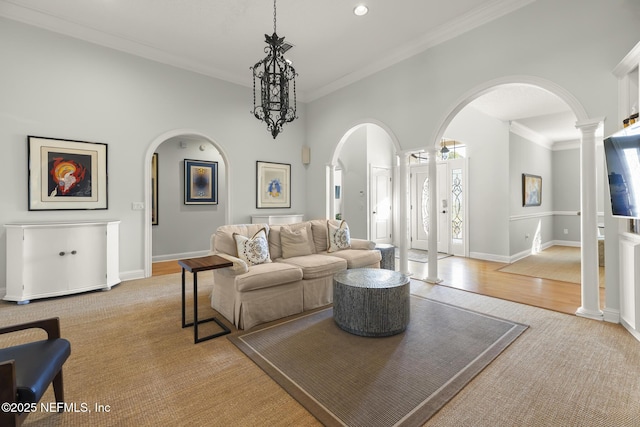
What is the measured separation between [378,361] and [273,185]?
4523mm

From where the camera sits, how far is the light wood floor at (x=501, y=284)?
363cm

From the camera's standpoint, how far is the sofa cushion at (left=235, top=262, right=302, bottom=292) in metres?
2.87

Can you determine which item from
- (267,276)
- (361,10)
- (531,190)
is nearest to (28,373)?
(267,276)

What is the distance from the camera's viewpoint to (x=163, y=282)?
178 inches

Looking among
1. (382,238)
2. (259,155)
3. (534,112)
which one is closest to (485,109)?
(534,112)

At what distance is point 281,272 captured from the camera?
311 centimetres

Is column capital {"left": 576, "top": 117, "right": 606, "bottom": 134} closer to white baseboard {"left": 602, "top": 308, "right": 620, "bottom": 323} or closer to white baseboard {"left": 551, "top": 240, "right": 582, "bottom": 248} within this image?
white baseboard {"left": 602, "top": 308, "right": 620, "bottom": 323}

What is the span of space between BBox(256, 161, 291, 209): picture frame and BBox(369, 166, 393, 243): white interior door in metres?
2.31

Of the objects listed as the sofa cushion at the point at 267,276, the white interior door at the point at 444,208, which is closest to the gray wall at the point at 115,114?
the sofa cushion at the point at 267,276

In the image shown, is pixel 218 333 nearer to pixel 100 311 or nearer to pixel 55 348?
pixel 55 348

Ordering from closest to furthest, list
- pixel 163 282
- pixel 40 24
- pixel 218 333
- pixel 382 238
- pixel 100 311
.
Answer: pixel 218 333
pixel 100 311
pixel 40 24
pixel 163 282
pixel 382 238

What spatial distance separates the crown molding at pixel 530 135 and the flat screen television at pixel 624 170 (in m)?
3.96

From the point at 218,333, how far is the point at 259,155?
396cm

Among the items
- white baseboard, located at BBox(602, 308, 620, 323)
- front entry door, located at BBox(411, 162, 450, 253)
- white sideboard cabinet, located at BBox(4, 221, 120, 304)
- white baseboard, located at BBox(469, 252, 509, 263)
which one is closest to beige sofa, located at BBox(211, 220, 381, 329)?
white sideboard cabinet, located at BBox(4, 221, 120, 304)
